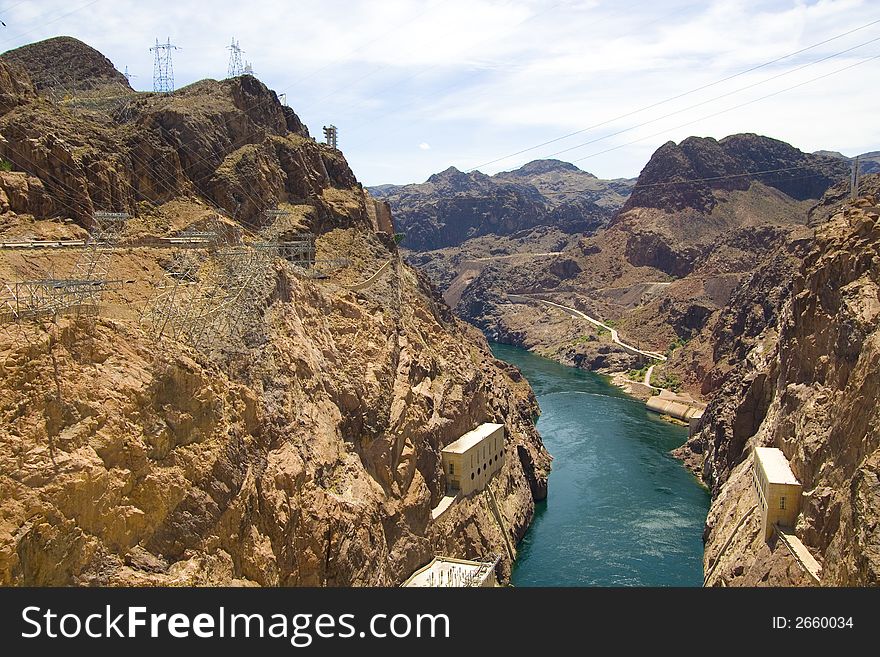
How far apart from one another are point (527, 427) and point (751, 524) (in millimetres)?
33015

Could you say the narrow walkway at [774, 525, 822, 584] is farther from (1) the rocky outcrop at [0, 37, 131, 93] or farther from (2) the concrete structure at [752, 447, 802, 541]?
(1) the rocky outcrop at [0, 37, 131, 93]

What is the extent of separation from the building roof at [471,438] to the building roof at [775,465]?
1982cm

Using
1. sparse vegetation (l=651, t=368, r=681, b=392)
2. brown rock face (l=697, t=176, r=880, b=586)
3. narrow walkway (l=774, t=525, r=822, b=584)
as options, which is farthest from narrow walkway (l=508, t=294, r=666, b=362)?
narrow walkway (l=774, t=525, r=822, b=584)

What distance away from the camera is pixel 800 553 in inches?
1759

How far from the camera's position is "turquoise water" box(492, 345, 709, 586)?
2261 inches

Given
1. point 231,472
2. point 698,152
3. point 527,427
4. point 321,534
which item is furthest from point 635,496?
point 698,152

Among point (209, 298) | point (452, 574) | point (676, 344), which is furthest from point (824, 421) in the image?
point (676, 344)

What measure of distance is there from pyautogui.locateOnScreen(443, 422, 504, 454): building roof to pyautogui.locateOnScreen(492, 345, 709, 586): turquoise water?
9283 mm

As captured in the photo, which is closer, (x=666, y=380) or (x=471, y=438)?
(x=471, y=438)

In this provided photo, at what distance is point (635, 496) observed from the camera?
2854 inches

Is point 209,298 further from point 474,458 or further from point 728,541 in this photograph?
point 728,541

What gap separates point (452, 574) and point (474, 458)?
12.7m

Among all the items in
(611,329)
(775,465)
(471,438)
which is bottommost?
(611,329)

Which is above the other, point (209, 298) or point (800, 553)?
point (209, 298)
